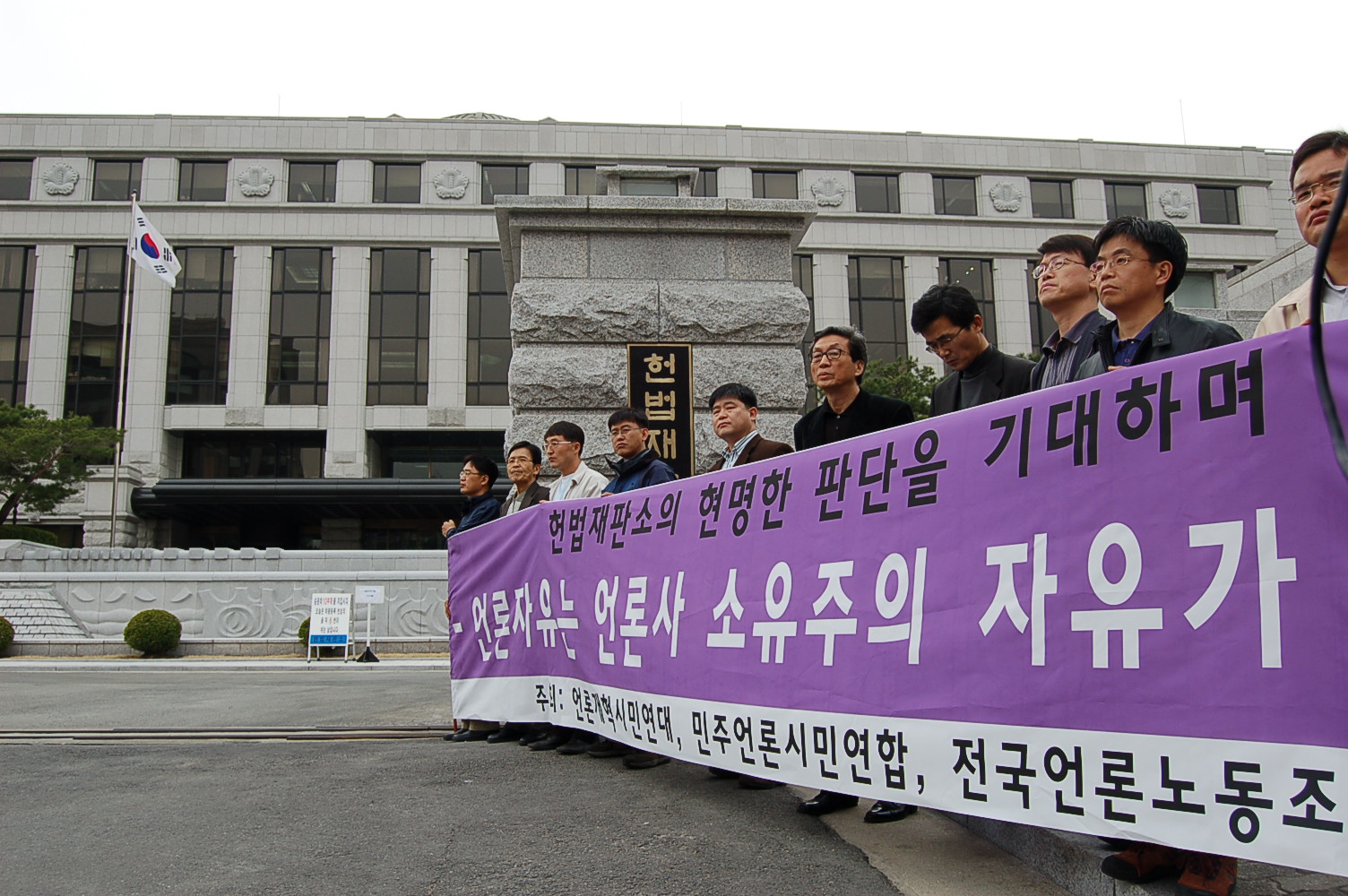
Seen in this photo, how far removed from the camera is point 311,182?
1503 inches

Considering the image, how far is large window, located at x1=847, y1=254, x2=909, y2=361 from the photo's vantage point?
3859cm

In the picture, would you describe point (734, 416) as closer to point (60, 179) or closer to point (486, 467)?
point (486, 467)

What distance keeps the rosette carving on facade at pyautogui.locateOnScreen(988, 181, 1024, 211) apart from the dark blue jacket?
3812 centimetres

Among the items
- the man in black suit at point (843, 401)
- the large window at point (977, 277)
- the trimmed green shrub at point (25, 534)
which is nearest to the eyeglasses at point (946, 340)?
the man in black suit at point (843, 401)

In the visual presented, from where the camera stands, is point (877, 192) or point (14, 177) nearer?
point (14, 177)

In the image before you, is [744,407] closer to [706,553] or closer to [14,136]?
[706,553]

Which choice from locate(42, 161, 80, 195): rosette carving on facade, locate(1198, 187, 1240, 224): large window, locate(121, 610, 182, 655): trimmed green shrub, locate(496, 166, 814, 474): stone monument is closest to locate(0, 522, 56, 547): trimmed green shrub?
locate(121, 610, 182, 655): trimmed green shrub

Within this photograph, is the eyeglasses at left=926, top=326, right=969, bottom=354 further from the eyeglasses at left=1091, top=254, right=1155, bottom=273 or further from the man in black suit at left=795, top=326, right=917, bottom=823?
the eyeglasses at left=1091, top=254, right=1155, bottom=273

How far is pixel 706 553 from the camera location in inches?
157

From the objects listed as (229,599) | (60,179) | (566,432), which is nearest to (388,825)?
(566,432)

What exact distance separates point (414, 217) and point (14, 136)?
50.1ft

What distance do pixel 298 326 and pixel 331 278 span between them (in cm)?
219

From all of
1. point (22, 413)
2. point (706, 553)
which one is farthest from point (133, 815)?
point (22, 413)

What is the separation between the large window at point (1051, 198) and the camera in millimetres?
40375
